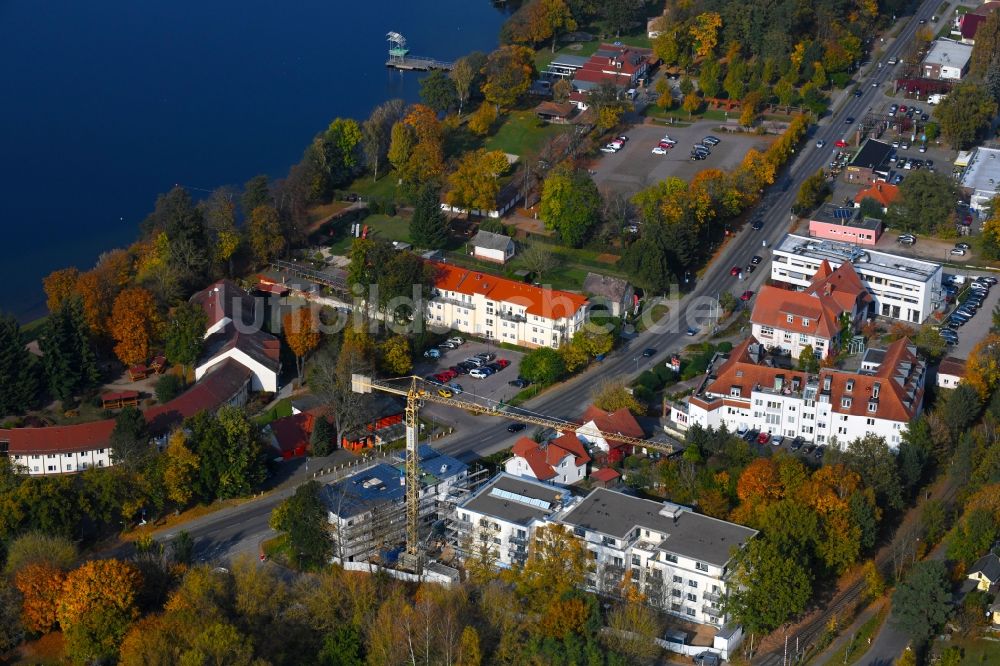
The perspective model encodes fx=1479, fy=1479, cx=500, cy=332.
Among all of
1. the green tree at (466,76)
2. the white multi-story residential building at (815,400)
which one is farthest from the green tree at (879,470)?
the green tree at (466,76)

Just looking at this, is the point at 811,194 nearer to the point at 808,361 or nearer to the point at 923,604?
the point at 808,361

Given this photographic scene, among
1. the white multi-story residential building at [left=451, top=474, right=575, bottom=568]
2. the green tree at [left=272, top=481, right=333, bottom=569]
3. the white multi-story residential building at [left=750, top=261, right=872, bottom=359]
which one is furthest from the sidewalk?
the green tree at [left=272, top=481, right=333, bottom=569]

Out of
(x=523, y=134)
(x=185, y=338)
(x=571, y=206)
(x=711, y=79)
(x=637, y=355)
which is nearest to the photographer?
(x=185, y=338)

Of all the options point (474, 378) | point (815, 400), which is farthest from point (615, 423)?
point (474, 378)

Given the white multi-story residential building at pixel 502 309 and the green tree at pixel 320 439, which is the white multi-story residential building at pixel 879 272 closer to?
the white multi-story residential building at pixel 502 309

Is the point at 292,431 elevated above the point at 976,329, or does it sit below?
below

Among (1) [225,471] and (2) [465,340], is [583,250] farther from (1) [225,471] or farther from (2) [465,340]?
(1) [225,471]
